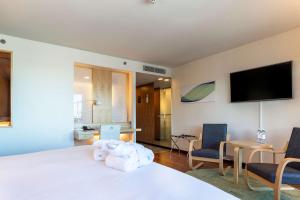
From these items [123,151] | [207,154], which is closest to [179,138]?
[207,154]

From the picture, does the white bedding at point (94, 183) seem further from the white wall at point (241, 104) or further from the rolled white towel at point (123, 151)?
the white wall at point (241, 104)

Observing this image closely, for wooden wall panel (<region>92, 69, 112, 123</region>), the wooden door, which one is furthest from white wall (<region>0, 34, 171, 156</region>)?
the wooden door

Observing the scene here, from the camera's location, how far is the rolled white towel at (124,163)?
1.41 metres

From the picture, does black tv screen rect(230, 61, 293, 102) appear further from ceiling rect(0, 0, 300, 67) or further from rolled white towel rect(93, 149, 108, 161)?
rolled white towel rect(93, 149, 108, 161)

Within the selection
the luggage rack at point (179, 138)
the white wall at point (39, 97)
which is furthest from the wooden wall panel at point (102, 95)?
the luggage rack at point (179, 138)

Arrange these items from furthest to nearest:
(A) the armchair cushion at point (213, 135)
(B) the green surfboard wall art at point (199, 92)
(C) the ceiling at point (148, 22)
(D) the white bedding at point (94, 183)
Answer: (B) the green surfboard wall art at point (199, 92) < (A) the armchair cushion at point (213, 135) < (C) the ceiling at point (148, 22) < (D) the white bedding at point (94, 183)

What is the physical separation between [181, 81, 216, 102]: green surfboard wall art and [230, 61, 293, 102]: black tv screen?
2.05 ft

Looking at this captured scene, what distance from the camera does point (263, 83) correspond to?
3357mm

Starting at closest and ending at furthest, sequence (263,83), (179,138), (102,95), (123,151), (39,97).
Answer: (123,151) → (263,83) → (39,97) → (102,95) → (179,138)

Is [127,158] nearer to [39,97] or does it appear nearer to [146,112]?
[39,97]

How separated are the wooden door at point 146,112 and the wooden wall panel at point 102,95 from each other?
2.58 meters

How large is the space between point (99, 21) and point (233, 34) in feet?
7.39

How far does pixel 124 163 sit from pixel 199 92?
12.3ft

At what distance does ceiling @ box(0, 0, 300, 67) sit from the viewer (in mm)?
2391
